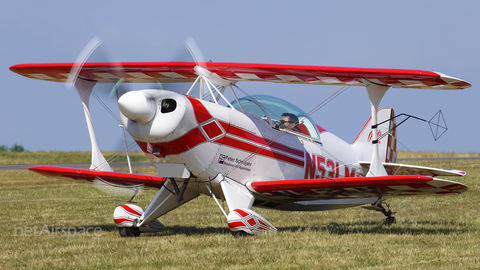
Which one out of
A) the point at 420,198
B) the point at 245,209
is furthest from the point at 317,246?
the point at 420,198

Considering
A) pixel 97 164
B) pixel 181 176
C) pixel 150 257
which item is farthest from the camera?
pixel 97 164

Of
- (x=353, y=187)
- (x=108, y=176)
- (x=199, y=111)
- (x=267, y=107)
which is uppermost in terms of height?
(x=267, y=107)

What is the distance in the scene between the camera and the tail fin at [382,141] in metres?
12.1

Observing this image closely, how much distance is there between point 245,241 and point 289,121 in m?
2.84

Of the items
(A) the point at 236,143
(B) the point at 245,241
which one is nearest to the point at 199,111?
(A) the point at 236,143

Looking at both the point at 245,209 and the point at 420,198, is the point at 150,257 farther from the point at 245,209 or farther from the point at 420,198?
the point at 420,198

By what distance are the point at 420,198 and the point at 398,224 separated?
5.24 m

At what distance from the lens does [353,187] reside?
8.03 metres

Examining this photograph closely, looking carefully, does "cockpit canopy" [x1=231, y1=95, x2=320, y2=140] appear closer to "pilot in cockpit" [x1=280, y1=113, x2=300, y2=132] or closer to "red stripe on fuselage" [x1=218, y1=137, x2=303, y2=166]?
"pilot in cockpit" [x1=280, y1=113, x2=300, y2=132]

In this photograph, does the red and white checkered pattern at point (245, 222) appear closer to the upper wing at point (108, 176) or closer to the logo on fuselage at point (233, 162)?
the logo on fuselage at point (233, 162)

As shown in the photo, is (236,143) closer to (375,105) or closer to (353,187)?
(353,187)

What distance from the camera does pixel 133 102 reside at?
705cm

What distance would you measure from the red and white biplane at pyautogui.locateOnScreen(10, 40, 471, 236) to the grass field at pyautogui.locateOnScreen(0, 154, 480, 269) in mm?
626

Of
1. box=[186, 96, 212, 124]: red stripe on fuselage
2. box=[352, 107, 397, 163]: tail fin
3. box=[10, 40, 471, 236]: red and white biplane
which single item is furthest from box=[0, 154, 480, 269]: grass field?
box=[186, 96, 212, 124]: red stripe on fuselage
